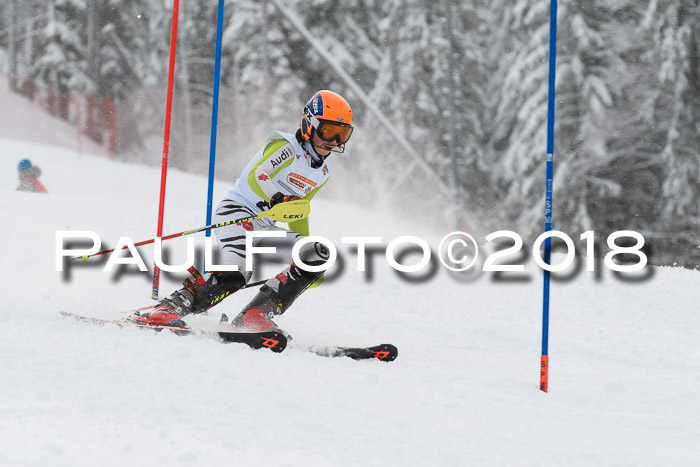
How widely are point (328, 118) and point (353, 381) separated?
181cm

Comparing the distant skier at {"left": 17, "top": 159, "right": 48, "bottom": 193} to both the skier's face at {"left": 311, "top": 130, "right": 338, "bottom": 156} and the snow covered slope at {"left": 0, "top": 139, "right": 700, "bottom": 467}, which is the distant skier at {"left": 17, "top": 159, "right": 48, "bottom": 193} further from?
the skier's face at {"left": 311, "top": 130, "right": 338, "bottom": 156}

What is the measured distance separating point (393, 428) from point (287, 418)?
0.48 metres

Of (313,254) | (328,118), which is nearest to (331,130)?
(328,118)

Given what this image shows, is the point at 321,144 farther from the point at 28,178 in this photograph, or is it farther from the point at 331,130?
the point at 28,178

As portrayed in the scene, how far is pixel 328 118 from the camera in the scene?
4664 millimetres

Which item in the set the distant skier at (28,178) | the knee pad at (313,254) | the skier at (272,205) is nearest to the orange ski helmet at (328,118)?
the skier at (272,205)

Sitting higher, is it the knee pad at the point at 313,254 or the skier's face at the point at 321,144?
the skier's face at the point at 321,144

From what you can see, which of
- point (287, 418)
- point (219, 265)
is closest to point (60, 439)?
point (287, 418)

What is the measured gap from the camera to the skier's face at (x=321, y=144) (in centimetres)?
475

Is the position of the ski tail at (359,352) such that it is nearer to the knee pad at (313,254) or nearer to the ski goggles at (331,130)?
the knee pad at (313,254)

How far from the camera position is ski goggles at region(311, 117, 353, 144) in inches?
184

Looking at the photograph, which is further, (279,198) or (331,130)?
(331,130)

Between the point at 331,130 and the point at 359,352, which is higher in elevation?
the point at 331,130

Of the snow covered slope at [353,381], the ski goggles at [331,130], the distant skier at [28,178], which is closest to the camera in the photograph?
the snow covered slope at [353,381]
